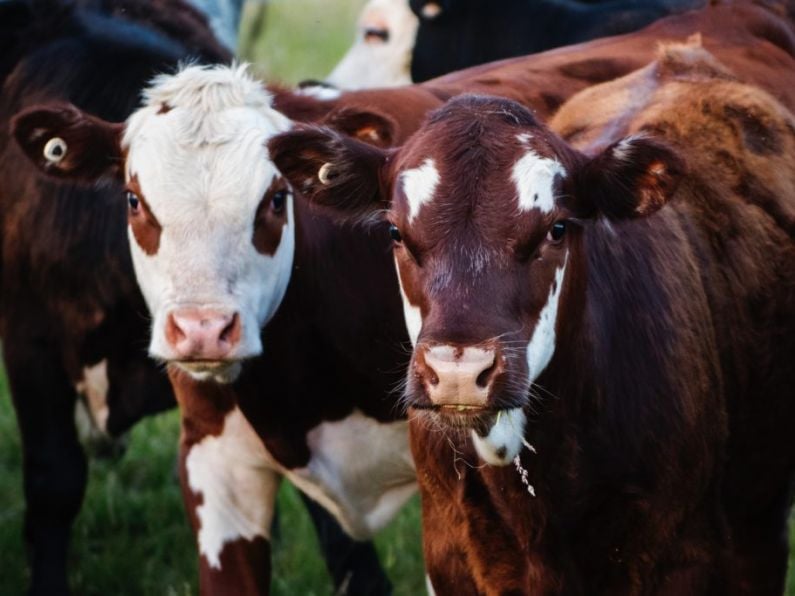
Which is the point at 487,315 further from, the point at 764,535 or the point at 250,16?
the point at 250,16

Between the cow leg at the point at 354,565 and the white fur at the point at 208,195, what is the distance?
1.44m

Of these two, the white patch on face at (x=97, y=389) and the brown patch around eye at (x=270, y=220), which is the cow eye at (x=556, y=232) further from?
the white patch on face at (x=97, y=389)

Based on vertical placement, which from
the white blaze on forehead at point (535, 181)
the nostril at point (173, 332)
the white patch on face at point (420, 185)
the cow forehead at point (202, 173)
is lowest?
the nostril at point (173, 332)

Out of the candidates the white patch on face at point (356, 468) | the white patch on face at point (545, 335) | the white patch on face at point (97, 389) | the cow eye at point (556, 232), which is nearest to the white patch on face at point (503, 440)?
the white patch on face at point (545, 335)

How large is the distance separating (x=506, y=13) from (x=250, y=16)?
8784mm

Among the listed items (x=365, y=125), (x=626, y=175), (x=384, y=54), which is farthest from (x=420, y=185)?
(x=384, y=54)

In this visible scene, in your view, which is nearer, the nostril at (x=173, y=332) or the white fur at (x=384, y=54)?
the nostril at (x=173, y=332)

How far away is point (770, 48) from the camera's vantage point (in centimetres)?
646

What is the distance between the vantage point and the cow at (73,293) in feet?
20.7

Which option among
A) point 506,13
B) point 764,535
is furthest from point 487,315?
point 506,13

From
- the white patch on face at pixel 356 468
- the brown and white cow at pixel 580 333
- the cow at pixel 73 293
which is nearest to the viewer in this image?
the brown and white cow at pixel 580 333

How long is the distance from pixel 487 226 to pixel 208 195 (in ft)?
4.20

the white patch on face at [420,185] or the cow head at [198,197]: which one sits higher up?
the white patch on face at [420,185]

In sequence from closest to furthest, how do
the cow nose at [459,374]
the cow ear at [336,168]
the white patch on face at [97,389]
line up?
the cow nose at [459,374] → the cow ear at [336,168] → the white patch on face at [97,389]
